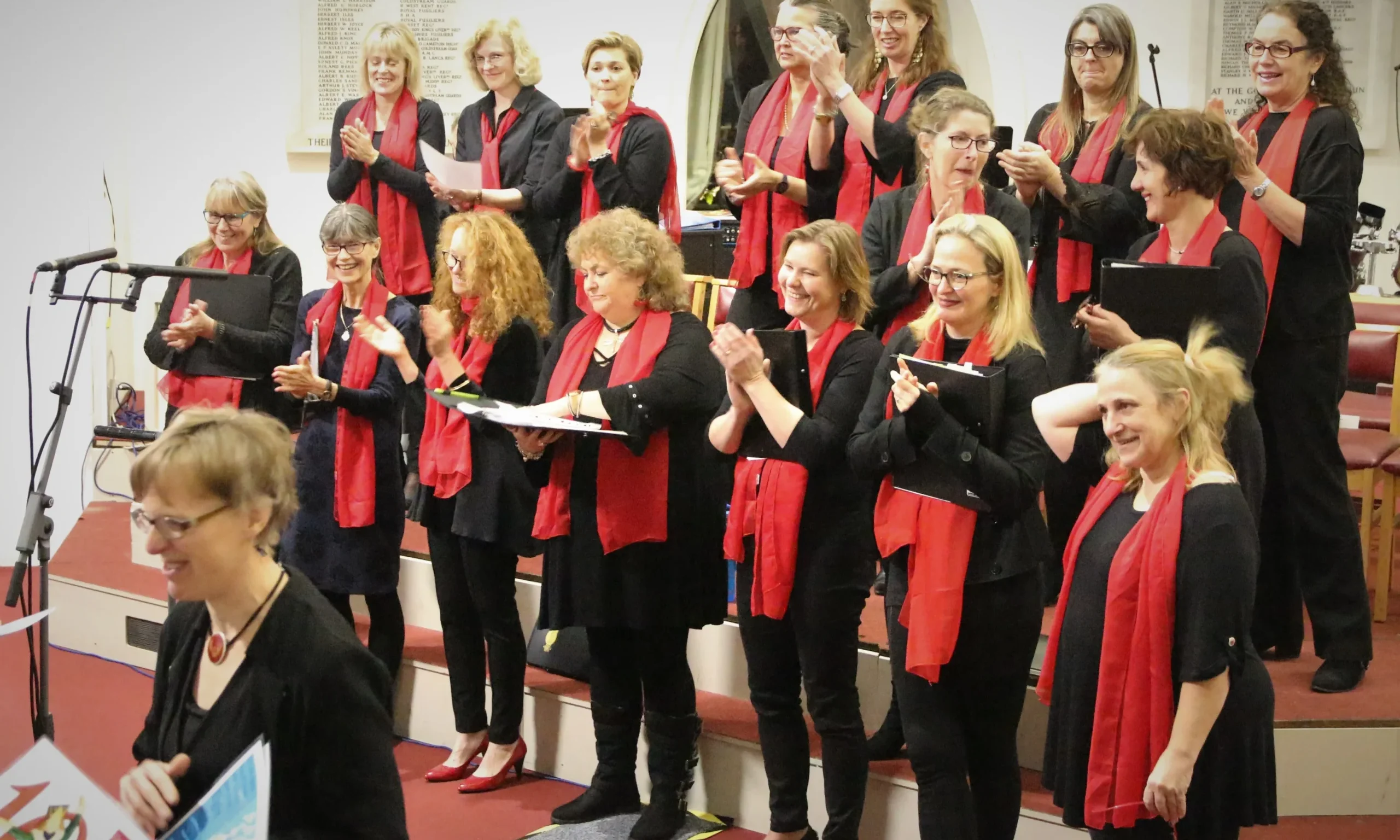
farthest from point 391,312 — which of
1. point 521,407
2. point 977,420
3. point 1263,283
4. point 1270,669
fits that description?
point 1270,669

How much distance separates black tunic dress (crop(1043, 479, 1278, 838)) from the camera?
2.13 meters

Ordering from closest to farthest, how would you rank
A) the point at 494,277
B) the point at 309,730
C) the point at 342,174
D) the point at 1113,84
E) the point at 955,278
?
1. the point at 309,730
2. the point at 955,278
3. the point at 1113,84
4. the point at 494,277
5. the point at 342,174

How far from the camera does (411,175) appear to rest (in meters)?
4.46

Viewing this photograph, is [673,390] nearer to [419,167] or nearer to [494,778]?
[494,778]

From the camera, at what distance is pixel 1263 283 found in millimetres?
2854

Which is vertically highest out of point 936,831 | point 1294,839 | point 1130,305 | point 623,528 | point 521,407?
point 1130,305

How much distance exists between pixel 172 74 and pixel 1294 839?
5.81 meters

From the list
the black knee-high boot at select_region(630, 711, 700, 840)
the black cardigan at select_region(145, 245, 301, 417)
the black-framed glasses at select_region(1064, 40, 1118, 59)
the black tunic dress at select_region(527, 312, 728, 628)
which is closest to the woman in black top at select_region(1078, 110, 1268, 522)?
the black-framed glasses at select_region(1064, 40, 1118, 59)

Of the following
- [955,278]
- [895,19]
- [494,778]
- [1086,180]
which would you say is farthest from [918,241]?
[494,778]

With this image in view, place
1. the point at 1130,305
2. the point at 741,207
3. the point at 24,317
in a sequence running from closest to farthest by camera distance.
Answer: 1. the point at 1130,305
2. the point at 741,207
3. the point at 24,317

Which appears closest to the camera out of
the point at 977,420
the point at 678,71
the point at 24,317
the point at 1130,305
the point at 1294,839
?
the point at 977,420

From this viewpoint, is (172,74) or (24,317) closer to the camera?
(24,317)

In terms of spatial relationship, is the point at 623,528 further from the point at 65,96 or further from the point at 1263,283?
the point at 65,96

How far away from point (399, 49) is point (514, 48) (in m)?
0.52
